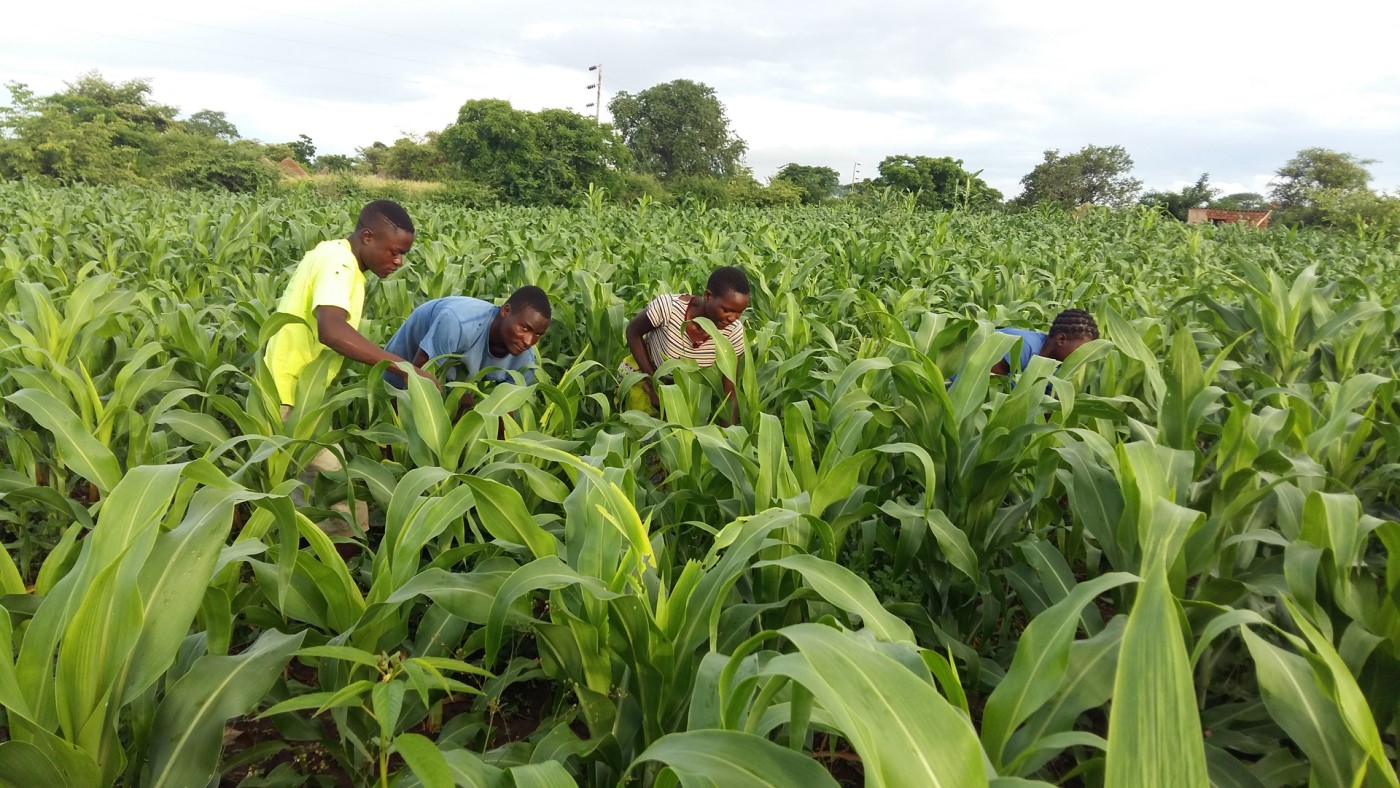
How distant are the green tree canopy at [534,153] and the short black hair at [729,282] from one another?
95.7 feet

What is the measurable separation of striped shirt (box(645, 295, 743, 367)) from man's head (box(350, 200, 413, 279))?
1.18 metres

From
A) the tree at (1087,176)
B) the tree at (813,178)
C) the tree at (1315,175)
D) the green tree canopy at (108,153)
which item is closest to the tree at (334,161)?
the green tree canopy at (108,153)

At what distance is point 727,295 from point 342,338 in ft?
5.04

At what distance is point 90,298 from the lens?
119 inches

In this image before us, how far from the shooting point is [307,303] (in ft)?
8.93

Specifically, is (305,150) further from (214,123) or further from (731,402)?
(731,402)

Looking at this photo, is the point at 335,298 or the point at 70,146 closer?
the point at 335,298

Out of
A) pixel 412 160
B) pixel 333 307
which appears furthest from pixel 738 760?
pixel 412 160

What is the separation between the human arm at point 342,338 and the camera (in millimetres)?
2574

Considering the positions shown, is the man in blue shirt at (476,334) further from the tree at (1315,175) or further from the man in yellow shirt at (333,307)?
the tree at (1315,175)

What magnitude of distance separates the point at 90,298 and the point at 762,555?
3143mm

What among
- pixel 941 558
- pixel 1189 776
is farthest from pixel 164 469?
pixel 941 558

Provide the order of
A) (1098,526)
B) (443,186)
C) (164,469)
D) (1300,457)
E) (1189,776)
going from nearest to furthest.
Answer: (1189,776)
(164,469)
(1098,526)
(1300,457)
(443,186)

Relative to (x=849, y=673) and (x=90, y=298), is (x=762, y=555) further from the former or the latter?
(x=90, y=298)
